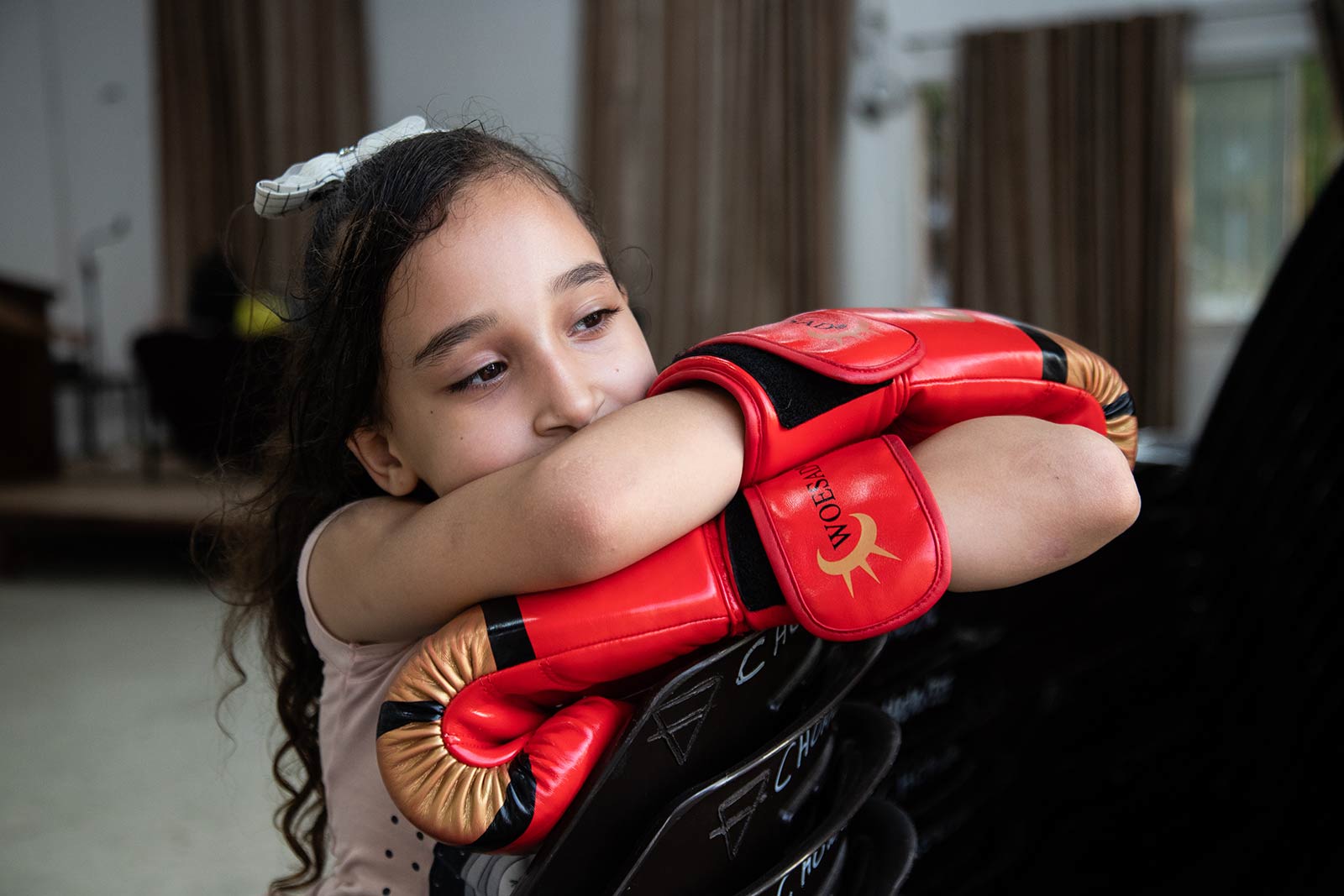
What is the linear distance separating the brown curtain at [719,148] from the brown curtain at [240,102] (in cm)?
149

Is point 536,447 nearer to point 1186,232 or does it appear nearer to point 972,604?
point 972,604

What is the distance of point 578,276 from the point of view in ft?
1.92

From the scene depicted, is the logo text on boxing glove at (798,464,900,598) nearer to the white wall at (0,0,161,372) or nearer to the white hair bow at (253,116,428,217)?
the white hair bow at (253,116,428,217)

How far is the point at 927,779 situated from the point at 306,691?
1.51 ft

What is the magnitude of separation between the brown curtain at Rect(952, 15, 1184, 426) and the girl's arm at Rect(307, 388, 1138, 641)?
14.0ft

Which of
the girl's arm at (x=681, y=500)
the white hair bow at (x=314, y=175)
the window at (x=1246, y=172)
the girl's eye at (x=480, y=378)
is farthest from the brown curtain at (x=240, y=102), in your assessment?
the girl's arm at (x=681, y=500)

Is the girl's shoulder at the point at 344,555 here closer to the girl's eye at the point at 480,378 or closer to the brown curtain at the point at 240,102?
the girl's eye at the point at 480,378

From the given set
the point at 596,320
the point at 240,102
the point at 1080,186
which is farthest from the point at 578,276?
the point at 240,102

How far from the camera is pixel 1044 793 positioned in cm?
84

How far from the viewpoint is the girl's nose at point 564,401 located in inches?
21.9

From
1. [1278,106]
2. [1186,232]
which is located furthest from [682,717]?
[1278,106]

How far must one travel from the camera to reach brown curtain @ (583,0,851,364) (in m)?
4.87

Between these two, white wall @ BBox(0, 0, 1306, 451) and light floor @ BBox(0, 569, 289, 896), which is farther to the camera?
white wall @ BBox(0, 0, 1306, 451)

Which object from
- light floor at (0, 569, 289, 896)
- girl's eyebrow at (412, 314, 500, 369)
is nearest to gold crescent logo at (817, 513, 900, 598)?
girl's eyebrow at (412, 314, 500, 369)
